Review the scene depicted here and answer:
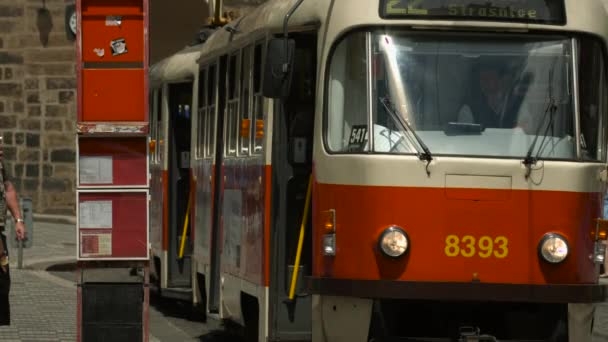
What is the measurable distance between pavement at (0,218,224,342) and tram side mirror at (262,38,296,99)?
143 inches

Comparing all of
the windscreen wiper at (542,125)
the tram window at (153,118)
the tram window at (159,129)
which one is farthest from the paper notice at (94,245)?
the tram window at (153,118)

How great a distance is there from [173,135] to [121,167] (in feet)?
24.5

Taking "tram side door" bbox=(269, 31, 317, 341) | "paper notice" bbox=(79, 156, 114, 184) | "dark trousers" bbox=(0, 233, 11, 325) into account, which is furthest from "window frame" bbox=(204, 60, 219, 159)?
"paper notice" bbox=(79, 156, 114, 184)

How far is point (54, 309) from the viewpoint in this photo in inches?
635

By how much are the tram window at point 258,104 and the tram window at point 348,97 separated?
4.50 ft

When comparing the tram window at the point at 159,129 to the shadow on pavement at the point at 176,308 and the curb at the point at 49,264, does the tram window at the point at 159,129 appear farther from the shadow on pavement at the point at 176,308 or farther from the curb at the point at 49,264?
the curb at the point at 49,264

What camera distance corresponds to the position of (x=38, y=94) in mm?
35250

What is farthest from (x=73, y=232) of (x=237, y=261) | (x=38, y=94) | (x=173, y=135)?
(x=237, y=261)

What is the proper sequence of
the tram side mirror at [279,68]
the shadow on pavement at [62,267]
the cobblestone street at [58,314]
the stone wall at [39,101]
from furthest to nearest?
the stone wall at [39,101]
the shadow on pavement at [62,267]
the cobblestone street at [58,314]
the tram side mirror at [279,68]

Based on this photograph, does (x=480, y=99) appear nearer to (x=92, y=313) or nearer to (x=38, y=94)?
(x=92, y=313)

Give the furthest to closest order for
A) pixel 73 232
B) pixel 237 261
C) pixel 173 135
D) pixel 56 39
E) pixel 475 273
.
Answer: pixel 56 39, pixel 73 232, pixel 173 135, pixel 237 261, pixel 475 273

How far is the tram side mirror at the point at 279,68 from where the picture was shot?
33.8 ft

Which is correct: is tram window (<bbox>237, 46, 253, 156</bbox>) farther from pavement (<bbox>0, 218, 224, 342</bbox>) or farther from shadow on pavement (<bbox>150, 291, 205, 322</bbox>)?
shadow on pavement (<bbox>150, 291, 205, 322</bbox>)

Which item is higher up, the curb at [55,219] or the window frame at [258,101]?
the window frame at [258,101]
